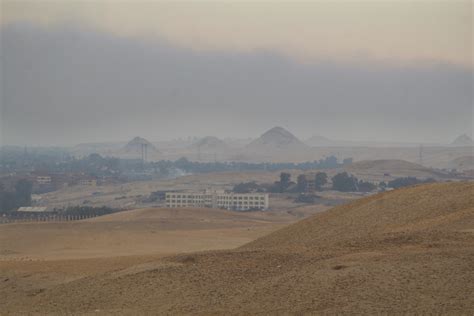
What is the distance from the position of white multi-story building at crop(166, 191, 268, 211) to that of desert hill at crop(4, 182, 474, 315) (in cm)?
6893

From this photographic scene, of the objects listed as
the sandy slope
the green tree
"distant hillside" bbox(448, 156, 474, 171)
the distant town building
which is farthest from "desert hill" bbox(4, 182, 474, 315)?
→ "distant hillside" bbox(448, 156, 474, 171)

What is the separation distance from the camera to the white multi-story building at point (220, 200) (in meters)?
93.8

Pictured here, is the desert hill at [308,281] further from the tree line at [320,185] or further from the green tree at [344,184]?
the tree line at [320,185]

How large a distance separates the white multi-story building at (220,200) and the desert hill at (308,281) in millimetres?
68930

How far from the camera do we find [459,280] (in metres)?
15.9

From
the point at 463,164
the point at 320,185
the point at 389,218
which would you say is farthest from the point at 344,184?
the point at 389,218

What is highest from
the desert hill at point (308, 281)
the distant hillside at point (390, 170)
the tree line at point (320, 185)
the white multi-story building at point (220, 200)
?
the desert hill at point (308, 281)

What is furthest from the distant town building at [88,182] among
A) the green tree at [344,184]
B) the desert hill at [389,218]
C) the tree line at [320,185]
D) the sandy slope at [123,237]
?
the desert hill at [389,218]

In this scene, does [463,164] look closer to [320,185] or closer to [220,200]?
[320,185]

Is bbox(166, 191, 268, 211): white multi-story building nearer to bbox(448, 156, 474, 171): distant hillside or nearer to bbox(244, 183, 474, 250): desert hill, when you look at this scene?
bbox(244, 183, 474, 250): desert hill

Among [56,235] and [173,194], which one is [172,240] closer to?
[56,235]

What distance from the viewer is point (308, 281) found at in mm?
16781

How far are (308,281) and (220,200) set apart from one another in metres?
81.0

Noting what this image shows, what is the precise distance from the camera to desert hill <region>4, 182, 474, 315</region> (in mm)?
15337
